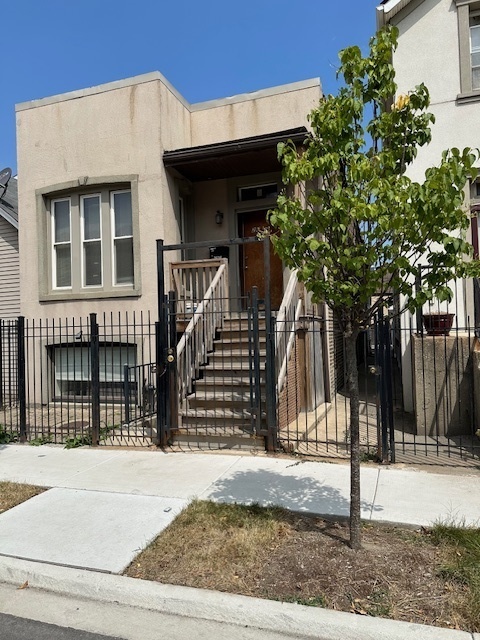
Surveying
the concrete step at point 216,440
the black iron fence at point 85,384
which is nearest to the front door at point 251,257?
the black iron fence at point 85,384

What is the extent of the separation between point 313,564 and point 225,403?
12.5 feet

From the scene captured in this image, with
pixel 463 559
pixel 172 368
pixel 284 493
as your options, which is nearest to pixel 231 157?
pixel 172 368

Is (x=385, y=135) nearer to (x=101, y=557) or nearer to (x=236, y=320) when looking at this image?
(x=101, y=557)

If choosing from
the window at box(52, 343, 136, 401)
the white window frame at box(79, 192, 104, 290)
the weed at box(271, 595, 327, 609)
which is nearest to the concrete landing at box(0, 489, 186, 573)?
the weed at box(271, 595, 327, 609)

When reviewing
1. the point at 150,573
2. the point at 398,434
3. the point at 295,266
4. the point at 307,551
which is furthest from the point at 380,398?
the point at 150,573

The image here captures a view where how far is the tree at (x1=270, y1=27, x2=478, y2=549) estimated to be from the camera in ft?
10.3

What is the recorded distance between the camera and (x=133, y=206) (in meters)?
9.82

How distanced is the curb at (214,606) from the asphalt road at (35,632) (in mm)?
355

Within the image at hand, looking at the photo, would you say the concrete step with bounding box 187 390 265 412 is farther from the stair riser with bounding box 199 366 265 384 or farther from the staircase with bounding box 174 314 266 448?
the stair riser with bounding box 199 366 265 384

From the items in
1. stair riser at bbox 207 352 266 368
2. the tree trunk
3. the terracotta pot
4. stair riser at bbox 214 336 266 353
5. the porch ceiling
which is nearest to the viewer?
the tree trunk

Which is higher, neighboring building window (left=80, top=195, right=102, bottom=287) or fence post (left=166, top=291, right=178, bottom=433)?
neighboring building window (left=80, top=195, right=102, bottom=287)

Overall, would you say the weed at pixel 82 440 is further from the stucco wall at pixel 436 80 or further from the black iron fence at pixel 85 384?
the stucco wall at pixel 436 80

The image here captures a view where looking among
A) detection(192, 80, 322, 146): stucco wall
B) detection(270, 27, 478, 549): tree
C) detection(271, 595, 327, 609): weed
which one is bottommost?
detection(271, 595, 327, 609): weed

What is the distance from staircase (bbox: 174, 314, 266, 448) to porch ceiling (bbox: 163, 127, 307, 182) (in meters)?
3.57
